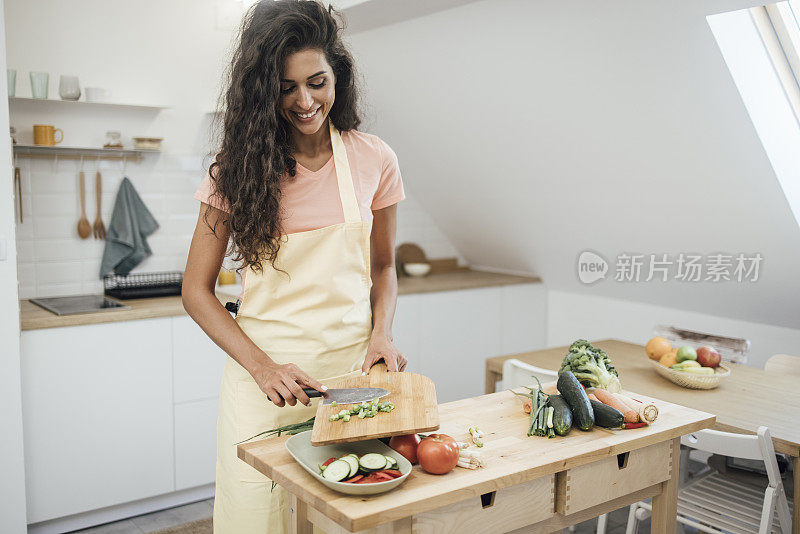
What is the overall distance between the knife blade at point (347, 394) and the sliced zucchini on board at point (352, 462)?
6.8 inches

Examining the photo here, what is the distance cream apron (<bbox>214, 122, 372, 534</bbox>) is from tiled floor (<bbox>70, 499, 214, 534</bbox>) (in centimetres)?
175

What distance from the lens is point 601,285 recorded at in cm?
475

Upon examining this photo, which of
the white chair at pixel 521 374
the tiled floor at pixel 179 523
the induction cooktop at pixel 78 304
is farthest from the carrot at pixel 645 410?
the induction cooktop at pixel 78 304

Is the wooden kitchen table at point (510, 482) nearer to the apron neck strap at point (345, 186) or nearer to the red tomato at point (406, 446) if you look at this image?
the red tomato at point (406, 446)

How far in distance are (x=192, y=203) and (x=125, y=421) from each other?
1.40m

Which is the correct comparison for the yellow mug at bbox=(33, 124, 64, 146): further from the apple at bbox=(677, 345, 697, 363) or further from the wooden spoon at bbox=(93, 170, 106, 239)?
the apple at bbox=(677, 345, 697, 363)

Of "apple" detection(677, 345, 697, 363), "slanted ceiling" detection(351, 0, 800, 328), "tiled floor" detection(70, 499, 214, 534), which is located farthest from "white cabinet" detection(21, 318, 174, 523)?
"apple" detection(677, 345, 697, 363)

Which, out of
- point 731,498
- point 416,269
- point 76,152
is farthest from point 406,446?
point 416,269

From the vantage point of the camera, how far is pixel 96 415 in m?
3.41

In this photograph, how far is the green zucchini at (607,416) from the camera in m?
1.82

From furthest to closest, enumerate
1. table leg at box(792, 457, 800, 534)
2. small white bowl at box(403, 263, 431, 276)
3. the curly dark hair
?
small white bowl at box(403, 263, 431, 276) < table leg at box(792, 457, 800, 534) < the curly dark hair

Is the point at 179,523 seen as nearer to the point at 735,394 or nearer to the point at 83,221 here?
the point at 83,221

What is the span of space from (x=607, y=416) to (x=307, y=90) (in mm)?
1096

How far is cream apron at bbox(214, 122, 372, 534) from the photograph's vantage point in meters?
1.89
